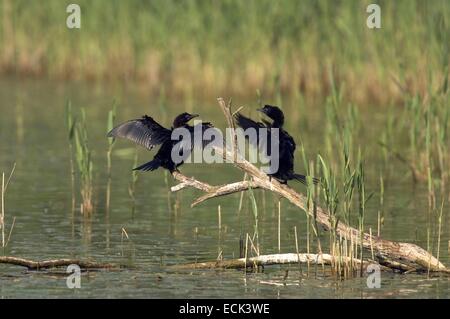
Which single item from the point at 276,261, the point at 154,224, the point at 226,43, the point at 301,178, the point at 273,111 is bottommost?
the point at 276,261

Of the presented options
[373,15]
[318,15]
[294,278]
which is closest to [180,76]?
[318,15]

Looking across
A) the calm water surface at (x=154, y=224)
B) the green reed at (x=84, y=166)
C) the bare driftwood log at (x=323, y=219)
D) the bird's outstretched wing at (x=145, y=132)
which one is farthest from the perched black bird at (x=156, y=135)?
the green reed at (x=84, y=166)

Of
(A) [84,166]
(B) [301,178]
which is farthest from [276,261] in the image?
(A) [84,166]

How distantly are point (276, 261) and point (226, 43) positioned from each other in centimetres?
901

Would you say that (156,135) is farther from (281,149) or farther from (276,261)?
(276,261)

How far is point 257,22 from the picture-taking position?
55.3 ft

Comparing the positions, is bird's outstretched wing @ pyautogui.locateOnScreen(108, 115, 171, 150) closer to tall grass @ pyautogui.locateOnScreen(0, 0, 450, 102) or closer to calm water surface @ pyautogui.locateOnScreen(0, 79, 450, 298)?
calm water surface @ pyautogui.locateOnScreen(0, 79, 450, 298)

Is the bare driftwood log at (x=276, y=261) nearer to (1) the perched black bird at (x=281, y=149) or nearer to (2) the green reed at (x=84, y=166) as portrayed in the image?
(1) the perched black bird at (x=281, y=149)

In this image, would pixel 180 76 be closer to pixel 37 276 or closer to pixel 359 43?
pixel 359 43

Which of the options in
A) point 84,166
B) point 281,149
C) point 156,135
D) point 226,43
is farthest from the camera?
point 226,43

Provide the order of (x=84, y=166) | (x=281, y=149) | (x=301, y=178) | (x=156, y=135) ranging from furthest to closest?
1. (x=84, y=166)
2. (x=156, y=135)
3. (x=301, y=178)
4. (x=281, y=149)

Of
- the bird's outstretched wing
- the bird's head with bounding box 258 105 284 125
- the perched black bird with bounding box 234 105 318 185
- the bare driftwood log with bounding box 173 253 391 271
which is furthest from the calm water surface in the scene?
the bird's head with bounding box 258 105 284 125

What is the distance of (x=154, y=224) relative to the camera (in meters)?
10.5

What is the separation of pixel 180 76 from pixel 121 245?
8.52m
